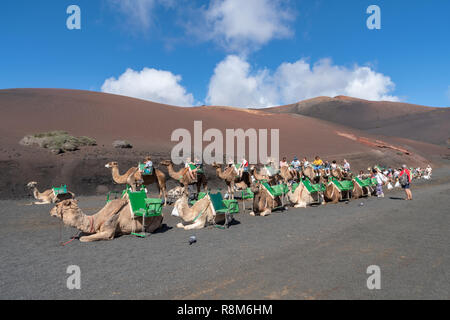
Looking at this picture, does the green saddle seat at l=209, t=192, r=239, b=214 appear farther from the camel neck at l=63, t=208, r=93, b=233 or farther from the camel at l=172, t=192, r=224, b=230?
the camel neck at l=63, t=208, r=93, b=233

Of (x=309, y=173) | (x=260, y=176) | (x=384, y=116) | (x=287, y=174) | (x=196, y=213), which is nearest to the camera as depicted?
(x=196, y=213)

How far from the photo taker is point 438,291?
4.69 metres

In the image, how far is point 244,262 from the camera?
20.7ft

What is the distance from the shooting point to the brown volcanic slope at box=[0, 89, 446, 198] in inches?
907

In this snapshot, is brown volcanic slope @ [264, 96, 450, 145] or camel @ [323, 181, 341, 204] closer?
camel @ [323, 181, 341, 204]

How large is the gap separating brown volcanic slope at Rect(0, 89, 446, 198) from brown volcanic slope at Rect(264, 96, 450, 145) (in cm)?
3383

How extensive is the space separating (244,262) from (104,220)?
415 cm

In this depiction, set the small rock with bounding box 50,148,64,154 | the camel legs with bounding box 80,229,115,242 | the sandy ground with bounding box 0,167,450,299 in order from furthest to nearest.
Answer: the small rock with bounding box 50,148,64,154 < the camel legs with bounding box 80,229,115,242 < the sandy ground with bounding box 0,167,450,299

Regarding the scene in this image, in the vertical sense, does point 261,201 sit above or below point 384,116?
below

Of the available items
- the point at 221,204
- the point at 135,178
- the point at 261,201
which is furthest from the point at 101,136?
the point at 221,204

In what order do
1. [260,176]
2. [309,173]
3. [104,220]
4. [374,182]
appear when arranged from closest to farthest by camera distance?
[104,220] < [260,176] < [374,182] < [309,173]

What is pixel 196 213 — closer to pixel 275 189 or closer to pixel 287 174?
pixel 275 189

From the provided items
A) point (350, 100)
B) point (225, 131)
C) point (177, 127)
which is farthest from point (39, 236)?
point (350, 100)

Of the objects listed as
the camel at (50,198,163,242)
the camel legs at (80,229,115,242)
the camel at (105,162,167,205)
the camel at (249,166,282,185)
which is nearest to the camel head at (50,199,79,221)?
the camel at (50,198,163,242)
